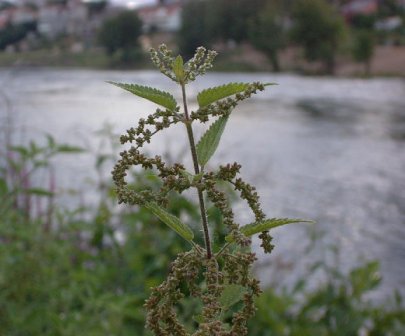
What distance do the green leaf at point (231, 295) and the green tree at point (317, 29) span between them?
58.4 feet

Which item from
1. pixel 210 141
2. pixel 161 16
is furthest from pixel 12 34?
pixel 161 16

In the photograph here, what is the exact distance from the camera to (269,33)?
51.4ft

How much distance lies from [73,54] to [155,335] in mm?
13714

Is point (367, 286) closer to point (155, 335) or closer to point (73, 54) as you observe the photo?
point (155, 335)

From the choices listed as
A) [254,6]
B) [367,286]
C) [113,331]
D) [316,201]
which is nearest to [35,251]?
[113,331]

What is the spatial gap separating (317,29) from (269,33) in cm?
309

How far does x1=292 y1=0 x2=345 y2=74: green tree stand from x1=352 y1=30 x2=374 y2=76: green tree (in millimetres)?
443

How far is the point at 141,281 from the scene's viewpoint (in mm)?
2518

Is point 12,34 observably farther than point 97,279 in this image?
Yes

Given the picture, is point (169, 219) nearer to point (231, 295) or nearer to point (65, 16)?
point (231, 295)

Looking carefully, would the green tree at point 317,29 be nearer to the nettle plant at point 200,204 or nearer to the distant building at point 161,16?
the distant building at point 161,16

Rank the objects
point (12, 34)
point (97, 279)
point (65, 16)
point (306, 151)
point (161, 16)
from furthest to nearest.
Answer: point (161, 16) → point (65, 16) → point (306, 151) → point (12, 34) → point (97, 279)

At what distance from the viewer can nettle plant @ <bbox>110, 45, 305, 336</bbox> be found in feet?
1.12

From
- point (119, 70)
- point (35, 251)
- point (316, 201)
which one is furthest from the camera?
point (119, 70)
